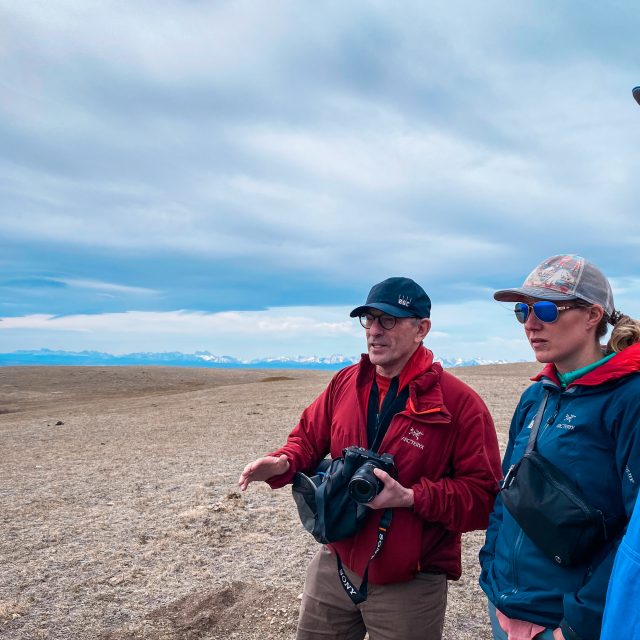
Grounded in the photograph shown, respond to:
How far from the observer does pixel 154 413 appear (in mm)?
19719

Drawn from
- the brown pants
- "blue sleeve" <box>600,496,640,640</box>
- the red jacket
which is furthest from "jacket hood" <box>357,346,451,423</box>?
"blue sleeve" <box>600,496,640,640</box>

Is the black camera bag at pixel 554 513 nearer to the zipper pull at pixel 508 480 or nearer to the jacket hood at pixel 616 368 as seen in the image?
the zipper pull at pixel 508 480

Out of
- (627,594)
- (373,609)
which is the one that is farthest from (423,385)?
(627,594)

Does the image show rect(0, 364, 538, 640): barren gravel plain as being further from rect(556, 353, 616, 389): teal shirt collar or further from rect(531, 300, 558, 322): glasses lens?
rect(531, 300, 558, 322): glasses lens

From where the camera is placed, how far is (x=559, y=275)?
2.71 meters

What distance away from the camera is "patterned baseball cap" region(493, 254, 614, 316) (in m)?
2.66

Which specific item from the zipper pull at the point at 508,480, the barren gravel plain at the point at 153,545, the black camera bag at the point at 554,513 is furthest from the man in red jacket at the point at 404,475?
the barren gravel plain at the point at 153,545

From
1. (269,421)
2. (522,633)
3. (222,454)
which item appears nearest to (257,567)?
(522,633)

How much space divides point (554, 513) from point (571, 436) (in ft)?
1.05

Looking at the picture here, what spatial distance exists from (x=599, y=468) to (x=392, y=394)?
4.04 feet

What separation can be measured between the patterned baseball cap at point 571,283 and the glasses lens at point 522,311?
4cm

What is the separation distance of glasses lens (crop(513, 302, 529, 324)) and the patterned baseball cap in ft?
0.15

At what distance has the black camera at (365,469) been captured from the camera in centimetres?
284

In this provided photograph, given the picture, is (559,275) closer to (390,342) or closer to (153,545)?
(390,342)
